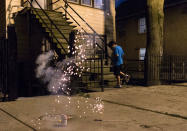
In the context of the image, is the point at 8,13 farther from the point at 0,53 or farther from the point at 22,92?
the point at 0,53

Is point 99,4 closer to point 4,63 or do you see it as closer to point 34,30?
point 34,30

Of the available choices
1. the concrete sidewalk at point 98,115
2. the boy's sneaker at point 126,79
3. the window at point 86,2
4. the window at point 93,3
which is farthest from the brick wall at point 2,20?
the boy's sneaker at point 126,79

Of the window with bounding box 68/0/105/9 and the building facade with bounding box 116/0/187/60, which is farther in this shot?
the building facade with bounding box 116/0/187/60

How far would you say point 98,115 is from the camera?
4191 mm

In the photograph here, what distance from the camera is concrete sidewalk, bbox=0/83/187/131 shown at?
136 inches

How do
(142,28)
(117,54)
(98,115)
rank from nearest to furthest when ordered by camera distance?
1. (98,115)
2. (117,54)
3. (142,28)

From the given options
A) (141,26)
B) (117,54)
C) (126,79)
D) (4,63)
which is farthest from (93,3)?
(4,63)

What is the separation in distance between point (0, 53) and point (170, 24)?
15309 mm

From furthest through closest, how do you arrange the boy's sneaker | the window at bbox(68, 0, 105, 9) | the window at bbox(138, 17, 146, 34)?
the window at bbox(138, 17, 146, 34), the window at bbox(68, 0, 105, 9), the boy's sneaker

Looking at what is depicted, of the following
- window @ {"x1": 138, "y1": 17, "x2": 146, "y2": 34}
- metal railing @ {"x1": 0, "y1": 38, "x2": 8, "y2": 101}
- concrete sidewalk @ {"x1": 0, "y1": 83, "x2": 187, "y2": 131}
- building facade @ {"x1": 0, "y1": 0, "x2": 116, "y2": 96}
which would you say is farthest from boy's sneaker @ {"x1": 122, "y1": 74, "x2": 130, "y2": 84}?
window @ {"x1": 138, "y1": 17, "x2": 146, "y2": 34}

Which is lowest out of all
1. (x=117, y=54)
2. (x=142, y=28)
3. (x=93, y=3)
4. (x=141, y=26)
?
(x=117, y=54)

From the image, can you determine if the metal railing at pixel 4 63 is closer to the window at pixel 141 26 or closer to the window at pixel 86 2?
the window at pixel 86 2

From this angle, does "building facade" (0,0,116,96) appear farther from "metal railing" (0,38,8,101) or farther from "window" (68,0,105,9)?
"metal railing" (0,38,8,101)

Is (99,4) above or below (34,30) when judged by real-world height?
above
